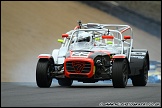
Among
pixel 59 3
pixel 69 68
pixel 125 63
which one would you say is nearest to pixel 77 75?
pixel 69 68

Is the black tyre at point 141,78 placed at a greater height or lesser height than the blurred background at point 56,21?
lesser

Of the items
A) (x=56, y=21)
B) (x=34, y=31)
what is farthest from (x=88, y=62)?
(x=56, y=21)

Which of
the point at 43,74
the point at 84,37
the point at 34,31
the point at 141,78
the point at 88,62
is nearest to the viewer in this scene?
the point at 88,62

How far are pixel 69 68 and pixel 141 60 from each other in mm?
2813

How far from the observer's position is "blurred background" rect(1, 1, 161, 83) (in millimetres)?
35688

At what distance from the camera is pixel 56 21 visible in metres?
43.5

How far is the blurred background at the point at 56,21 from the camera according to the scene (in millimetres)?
35688

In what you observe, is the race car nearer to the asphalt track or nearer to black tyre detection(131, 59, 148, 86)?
black tyre detection(131, 59, 148, 86)

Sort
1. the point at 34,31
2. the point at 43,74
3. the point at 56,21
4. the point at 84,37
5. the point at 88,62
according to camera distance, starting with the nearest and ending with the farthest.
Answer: the point at 88,62, the point at 43,74, the point at 84,37, the point at 34,31, the point at 56,21

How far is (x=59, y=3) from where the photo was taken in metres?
47.8

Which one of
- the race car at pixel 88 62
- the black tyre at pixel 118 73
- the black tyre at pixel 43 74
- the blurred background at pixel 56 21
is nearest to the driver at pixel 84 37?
the race car at pixel 88 62

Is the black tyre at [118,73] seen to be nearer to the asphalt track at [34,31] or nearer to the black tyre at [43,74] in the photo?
the black tyre at [43,74]

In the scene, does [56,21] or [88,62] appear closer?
[88,62]

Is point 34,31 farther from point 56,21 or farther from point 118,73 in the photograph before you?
point 118,73
